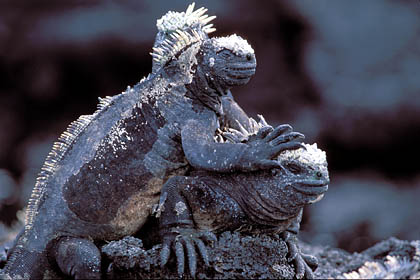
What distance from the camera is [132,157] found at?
2.78 metres

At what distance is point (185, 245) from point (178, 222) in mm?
103

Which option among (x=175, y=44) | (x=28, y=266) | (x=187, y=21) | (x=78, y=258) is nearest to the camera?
(x=78, y=258)

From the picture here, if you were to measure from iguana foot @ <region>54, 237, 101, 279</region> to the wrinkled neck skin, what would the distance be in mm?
750

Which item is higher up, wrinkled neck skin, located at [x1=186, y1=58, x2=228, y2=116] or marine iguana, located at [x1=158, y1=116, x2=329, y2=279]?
wrinkled neck skin, located at [x1=186, y1=58, x2=228, y2=116]

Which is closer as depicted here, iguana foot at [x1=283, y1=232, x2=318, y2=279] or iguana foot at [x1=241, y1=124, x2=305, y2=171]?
iguana foot at [x1=241, y1=124, x2=305, y2=171]

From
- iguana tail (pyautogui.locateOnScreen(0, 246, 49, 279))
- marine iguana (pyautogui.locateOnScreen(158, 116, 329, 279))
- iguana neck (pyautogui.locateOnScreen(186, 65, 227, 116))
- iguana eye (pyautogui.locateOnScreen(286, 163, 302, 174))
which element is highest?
iguana neck (pyautogui.locateOnScreen(186, 65, 227, 116))

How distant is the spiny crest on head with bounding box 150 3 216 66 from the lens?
9.46 feet

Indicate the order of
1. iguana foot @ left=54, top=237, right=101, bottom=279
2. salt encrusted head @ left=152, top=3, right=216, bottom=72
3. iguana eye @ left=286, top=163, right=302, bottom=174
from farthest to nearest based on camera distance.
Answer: salt encrusted head @ left=152, top=3, right=216, bottom=72
iguana eye @ left=286, top=163, right=302, bottom=174
iguana foot @ left=54, top=237, right=101, bottom=279

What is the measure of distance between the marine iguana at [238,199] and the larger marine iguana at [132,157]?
0.10 metres

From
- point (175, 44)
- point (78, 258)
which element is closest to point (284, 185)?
point (175, 44)

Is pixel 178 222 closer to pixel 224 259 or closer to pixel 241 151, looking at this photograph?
pixel 224 259

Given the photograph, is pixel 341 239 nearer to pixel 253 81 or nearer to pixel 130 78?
pixel 253 81

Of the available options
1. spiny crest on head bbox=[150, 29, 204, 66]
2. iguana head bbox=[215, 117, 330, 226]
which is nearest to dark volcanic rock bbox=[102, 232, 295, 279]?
iguana head bbox=[215, 117, 330, 226]

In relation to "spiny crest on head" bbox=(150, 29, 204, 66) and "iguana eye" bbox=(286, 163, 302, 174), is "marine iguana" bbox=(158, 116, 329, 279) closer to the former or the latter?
"iguana eye" bbox=(286, 163, 302, 174)
